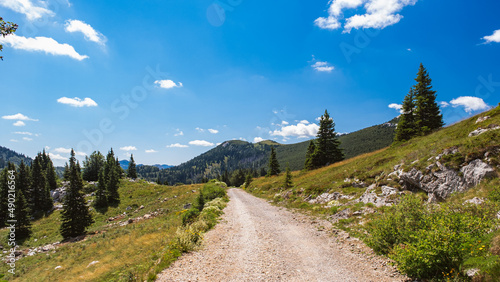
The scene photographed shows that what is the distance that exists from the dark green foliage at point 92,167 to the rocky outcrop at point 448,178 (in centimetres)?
10943

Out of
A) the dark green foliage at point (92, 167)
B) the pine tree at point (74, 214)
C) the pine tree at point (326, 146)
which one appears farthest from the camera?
the dark green foliage at point (92, 167)

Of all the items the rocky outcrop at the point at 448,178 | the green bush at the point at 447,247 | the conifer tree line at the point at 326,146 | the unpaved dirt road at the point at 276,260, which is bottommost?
the unpaved dirt road at the point at 276,260

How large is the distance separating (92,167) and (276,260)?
111686 mm

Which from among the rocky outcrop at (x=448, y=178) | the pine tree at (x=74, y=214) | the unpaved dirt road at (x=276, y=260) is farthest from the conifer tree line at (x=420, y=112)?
the pine tree at (x=74, y=214)

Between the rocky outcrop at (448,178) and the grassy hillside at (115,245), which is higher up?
the rocky outcrop at (448,178)

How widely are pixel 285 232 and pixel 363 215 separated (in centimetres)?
581

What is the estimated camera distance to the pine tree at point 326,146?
48094mm

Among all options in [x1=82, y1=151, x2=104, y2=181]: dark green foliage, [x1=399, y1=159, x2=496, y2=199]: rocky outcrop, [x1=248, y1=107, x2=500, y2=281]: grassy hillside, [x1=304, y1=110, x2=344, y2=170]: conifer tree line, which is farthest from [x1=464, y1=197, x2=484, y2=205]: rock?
[x1=82, y1=151, x2=104, y2=181]: dark green foliage

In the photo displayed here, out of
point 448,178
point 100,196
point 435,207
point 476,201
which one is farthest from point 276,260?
point 100,196

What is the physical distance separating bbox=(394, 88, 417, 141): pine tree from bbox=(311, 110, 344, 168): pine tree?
12.0 m

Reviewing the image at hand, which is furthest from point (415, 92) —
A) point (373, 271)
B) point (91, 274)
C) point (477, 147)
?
point (91, 274)

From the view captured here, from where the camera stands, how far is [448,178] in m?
13.1

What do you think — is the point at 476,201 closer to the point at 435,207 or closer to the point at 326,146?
the point at 435,207

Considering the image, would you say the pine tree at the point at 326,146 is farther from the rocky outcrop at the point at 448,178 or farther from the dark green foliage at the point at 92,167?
the dark green foliage at the point at 92,167
